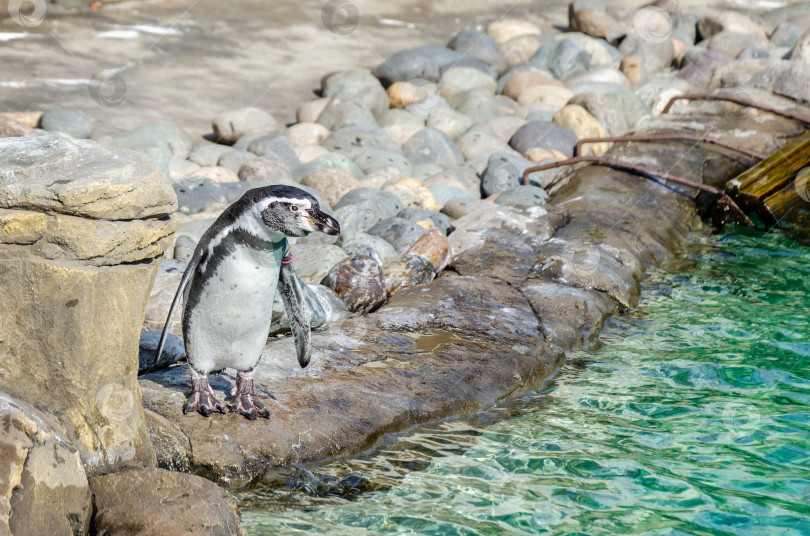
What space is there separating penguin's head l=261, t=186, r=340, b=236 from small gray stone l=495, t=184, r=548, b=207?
5.46 metres

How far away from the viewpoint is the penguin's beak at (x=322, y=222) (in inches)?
128

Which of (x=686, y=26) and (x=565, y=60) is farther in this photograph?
(x=686, y=26)

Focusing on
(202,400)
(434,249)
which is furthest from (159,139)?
(202,400)

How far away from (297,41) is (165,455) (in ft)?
43.8

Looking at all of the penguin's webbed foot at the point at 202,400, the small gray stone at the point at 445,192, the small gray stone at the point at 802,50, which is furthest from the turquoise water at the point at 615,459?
the small gray stone at the point at 802,50

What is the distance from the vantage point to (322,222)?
3.28 metres

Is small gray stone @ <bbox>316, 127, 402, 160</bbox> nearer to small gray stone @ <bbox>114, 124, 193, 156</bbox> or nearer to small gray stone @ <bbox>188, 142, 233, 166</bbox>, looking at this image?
small gray stone @ <bbox>188, 142, 233, 166</bbox>

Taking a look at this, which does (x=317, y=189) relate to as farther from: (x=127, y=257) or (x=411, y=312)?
(x=127, y=257)

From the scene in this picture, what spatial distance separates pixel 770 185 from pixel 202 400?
21.1 ft

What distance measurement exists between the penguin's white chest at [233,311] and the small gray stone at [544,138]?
7.53 metres

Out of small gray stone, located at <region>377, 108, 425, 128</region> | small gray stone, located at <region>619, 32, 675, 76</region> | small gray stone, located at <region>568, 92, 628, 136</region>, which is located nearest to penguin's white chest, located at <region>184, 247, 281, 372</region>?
small gray stone, located at <region>377, 108, 425, 128</region>

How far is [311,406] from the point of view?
4.12 meters

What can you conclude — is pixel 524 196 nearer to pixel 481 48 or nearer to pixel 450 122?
pixel 450 122

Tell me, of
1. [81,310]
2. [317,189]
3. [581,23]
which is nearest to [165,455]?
[81,310]
